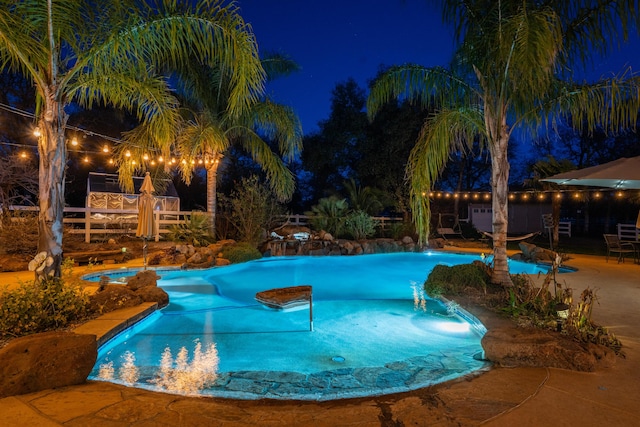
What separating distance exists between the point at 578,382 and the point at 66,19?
6766 mm

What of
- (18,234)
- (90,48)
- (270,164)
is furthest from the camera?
(270,164)

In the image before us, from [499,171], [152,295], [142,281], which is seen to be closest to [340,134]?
[499,171]

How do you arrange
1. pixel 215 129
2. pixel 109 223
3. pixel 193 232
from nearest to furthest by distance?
pixel 215 129
pixel 193 232
pixel 109 223

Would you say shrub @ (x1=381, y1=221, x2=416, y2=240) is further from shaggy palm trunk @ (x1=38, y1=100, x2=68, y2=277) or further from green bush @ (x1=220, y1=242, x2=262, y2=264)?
shaggy palm trunk @ (x1=38, y1=100, x2=68, y2=277)

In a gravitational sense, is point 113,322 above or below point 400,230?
below

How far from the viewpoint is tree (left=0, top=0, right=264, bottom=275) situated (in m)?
4.84

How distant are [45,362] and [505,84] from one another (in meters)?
6.42

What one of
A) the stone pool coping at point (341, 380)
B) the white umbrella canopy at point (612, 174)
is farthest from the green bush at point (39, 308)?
the white umbrella canopy at point (612, 174)

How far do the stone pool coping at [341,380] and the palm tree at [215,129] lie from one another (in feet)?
29.4

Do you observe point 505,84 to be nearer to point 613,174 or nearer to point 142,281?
point 613,174

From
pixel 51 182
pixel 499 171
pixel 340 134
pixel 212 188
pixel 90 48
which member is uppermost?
pixel 340 134

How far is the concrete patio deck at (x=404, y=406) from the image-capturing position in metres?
2.46

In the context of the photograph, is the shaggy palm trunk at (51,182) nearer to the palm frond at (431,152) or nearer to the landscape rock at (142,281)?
the landscape rock at (142,281)

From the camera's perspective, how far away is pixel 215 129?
1223 cm
